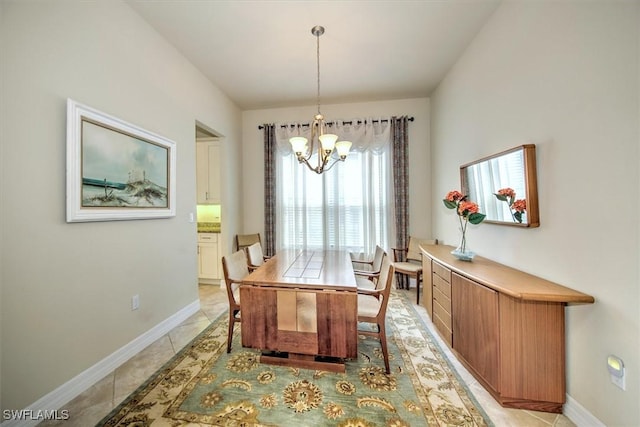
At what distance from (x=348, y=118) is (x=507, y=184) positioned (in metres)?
2.69

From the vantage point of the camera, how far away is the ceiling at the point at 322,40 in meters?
2.10

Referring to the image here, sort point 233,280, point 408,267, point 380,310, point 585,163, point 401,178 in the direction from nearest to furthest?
1. point 585,163
2. point 380,310
3. point 233,280
4. point 408,267
5. point 401,178

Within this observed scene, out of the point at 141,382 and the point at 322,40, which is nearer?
the point at 141,382

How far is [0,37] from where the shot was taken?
1298mm

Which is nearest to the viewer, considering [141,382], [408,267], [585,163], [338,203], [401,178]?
[585,163]

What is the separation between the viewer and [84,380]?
5.58 ft

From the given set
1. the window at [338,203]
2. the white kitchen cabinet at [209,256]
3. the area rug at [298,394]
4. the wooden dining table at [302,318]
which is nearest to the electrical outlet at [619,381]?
the area rug at [298,394]

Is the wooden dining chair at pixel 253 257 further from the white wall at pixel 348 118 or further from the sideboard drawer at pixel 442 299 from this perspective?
the sideboard drawer at pixel 442 299

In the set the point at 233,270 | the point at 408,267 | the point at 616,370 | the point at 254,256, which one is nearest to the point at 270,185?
the point at 254,256

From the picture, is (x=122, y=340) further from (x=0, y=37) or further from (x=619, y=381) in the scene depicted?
(x=619, y=381)

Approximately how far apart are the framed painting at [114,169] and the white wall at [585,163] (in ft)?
10.4

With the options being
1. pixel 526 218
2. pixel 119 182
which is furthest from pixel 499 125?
pixel 119 182

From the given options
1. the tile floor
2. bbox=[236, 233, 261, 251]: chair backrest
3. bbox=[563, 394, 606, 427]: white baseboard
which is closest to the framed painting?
the tile floor

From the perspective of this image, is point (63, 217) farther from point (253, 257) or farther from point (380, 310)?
point (380, 310)
